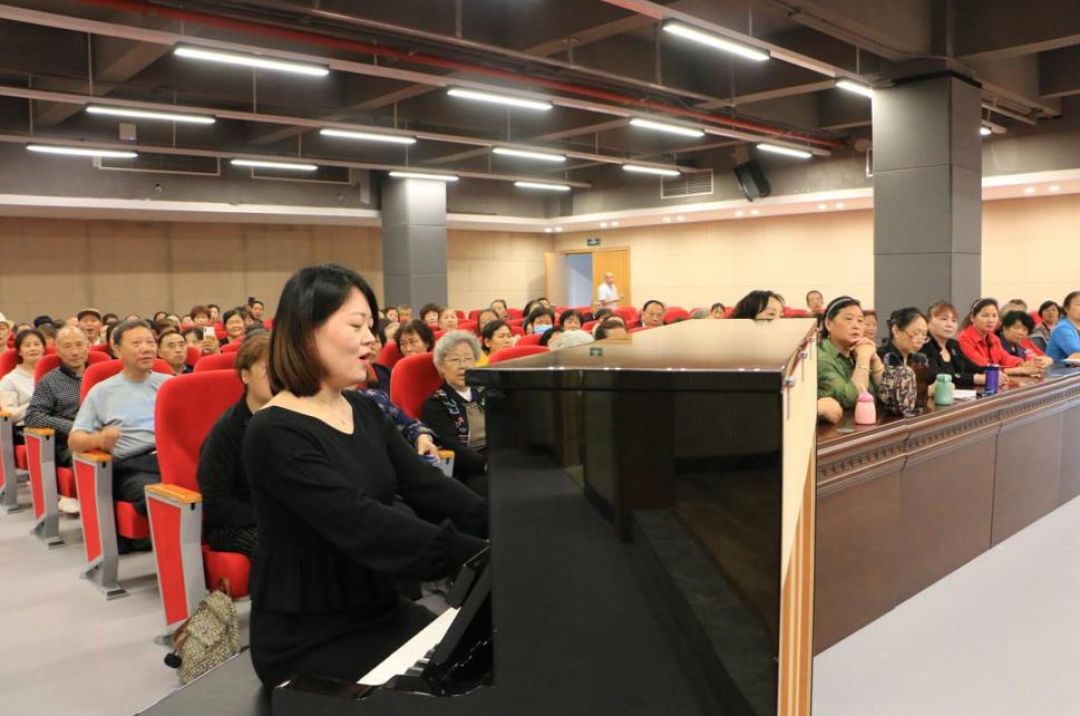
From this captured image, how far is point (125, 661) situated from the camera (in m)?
3.03

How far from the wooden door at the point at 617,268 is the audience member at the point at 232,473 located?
15481 mm

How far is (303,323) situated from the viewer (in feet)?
4.92

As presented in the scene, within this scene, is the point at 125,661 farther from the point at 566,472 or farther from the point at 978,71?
the point at 978,71

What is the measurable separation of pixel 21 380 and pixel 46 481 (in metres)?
1.34

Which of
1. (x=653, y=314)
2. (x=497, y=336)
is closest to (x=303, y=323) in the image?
(x=497, y=336)

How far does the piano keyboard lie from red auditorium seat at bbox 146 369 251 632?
1623mm

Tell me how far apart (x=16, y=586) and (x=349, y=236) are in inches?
532

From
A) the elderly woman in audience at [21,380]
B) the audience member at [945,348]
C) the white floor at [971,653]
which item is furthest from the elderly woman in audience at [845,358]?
the elderly woman in audience at [21,380]

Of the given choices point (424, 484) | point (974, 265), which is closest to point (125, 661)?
point (424, 484)

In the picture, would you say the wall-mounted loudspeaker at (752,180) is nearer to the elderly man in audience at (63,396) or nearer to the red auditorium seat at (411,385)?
the red auditorium seat at (411,385)

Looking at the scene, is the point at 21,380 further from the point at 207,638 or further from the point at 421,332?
the point at 207,638

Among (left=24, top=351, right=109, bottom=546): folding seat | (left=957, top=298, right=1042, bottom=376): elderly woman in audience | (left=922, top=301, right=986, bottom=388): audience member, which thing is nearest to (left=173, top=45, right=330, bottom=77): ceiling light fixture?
(left=24, top=351, right=109, bottom=546): folding seat

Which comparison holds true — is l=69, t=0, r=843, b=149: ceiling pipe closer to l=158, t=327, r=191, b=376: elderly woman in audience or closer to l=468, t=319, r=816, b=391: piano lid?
l=158, t=327, r=191, b=376: elderly woman in audience

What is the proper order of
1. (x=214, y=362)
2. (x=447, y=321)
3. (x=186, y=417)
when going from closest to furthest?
(x=186, y=417)
(x=214, y=362)
(x=447, y=321)
